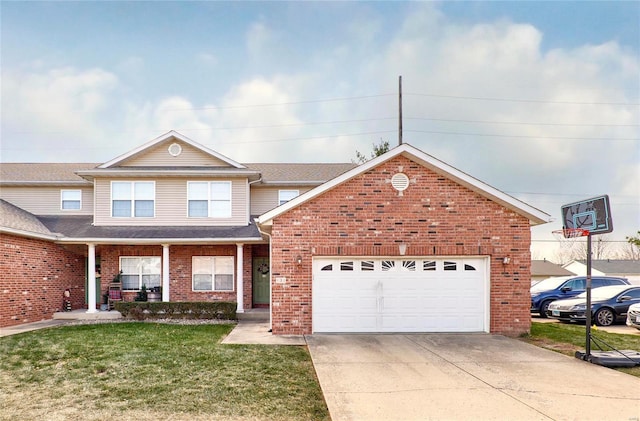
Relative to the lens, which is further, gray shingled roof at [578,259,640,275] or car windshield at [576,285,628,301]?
gray shingled roof at [578,259,640,275]

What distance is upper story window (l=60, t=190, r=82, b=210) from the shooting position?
17.0 m

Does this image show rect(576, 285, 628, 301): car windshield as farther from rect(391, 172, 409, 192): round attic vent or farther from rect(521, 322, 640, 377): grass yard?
rect(391, 172, 409, 192): round attic vent

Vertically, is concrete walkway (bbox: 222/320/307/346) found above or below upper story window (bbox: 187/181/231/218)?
below

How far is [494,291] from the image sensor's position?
1050 cm

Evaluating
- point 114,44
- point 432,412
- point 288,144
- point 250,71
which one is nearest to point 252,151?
point 288,144

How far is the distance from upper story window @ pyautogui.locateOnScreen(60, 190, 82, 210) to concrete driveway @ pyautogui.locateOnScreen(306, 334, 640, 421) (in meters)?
13.0

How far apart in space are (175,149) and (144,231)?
11.5 feet

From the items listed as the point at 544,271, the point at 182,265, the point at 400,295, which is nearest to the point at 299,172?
the point at 182,265

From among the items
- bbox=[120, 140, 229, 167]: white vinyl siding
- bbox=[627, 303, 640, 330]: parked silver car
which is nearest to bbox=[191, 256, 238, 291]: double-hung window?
bbox=[120, 140, 229, 167]: white vinyl siding

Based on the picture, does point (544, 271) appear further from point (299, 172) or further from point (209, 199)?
point (209, 199)

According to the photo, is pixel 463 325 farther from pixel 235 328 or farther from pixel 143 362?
pixel 143 362

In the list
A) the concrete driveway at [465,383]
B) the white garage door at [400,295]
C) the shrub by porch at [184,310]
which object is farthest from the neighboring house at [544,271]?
the shrub by porch at [184,310]

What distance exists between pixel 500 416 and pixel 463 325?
19.3 feet

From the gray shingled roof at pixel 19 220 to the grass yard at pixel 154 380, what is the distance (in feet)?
13.6
